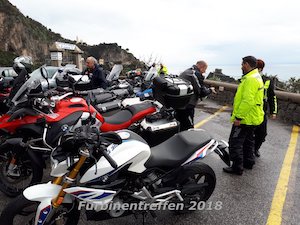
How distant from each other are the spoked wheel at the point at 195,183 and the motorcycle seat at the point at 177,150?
0.21 meters

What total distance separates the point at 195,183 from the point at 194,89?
2.54 meters

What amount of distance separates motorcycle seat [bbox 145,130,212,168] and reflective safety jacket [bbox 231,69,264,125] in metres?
1.20

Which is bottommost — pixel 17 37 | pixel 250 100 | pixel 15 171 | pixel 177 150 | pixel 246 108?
pixel 15 171

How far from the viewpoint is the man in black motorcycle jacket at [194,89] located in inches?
209

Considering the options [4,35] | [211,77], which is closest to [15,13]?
[4,35]

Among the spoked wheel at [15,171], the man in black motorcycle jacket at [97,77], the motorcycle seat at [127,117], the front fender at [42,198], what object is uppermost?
the man in black motorcycle jacket at [97,77]

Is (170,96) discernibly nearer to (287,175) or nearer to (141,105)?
(141,105)

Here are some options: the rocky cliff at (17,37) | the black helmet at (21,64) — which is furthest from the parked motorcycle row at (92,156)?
the rocky cliff at (17,37)

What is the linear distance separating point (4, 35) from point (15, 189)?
40.6m

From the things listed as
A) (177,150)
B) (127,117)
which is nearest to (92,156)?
(177,150)

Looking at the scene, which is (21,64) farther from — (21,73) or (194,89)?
(194,89)

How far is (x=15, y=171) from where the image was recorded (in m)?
3.50

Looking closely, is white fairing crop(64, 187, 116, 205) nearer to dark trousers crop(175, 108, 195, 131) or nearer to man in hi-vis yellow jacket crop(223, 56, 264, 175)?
man in hi-vis yellow jacket crop(223, 56, 264, 175)

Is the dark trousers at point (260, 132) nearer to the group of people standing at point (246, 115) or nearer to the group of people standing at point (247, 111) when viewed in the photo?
the group of people standing at point (247, 111)
